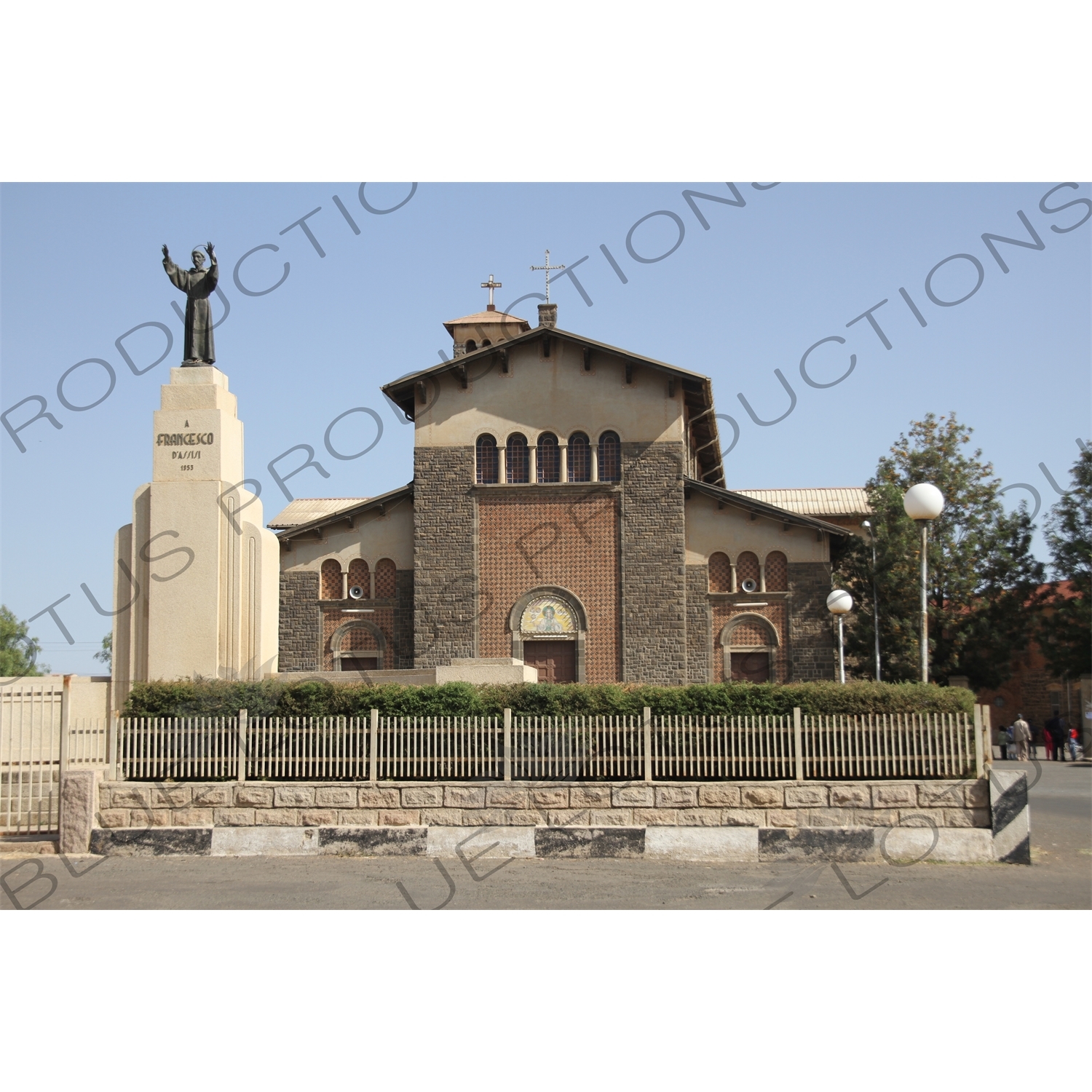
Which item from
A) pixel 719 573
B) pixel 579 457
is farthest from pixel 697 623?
pixel 579 457

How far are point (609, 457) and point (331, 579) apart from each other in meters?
8.39

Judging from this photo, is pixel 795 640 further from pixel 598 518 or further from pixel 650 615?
pixel 598 518

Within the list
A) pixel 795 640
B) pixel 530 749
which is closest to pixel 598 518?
pixel 795 640

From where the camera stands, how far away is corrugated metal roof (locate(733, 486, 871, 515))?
50.4 m

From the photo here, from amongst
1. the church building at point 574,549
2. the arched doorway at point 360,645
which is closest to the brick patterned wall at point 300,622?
the church building at point 574,549

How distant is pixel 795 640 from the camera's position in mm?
30453

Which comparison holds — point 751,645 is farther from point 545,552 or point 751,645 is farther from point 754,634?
point 545,552

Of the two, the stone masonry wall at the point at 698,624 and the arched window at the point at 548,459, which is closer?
the stone masonry wall at the point at 698,624

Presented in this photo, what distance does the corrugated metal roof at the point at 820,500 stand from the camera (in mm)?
50438

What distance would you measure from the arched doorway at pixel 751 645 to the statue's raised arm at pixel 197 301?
17656mm

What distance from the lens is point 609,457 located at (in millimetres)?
30438

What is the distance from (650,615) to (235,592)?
15.3 m

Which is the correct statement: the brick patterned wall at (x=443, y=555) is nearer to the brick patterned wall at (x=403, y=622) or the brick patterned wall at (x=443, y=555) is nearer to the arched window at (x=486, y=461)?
the arched window at (x=486, y=461)

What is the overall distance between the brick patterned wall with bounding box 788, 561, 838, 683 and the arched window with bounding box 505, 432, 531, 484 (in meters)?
7.74
